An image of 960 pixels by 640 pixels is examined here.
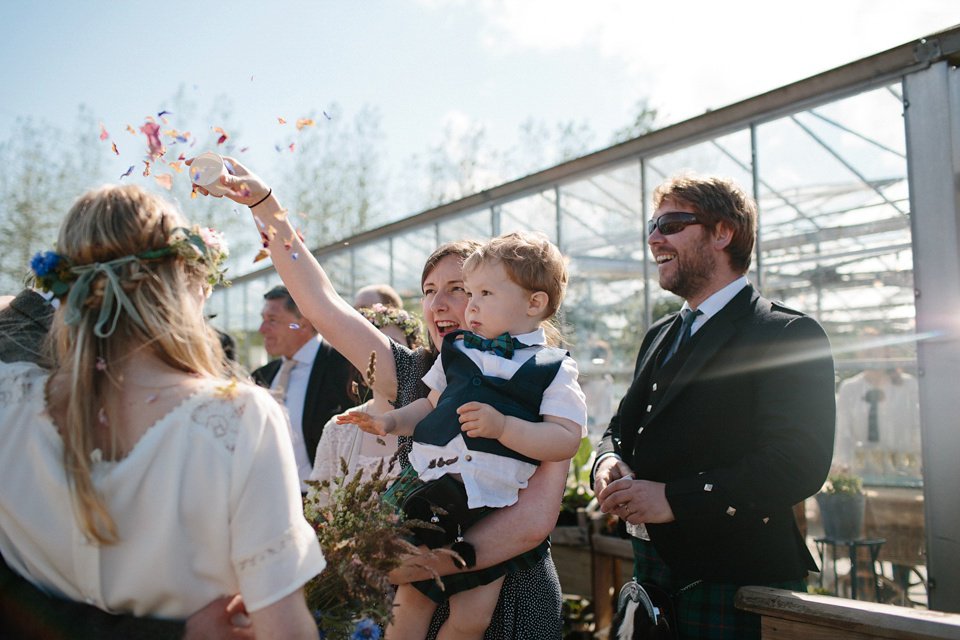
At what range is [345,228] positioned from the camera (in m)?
19.2

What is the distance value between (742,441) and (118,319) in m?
1.74

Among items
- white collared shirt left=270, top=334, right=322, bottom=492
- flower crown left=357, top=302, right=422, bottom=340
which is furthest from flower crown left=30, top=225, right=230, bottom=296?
white collared shirt left=270, top=334, right=322, bottom=492

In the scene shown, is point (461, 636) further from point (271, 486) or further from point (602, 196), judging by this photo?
point (602, 196)

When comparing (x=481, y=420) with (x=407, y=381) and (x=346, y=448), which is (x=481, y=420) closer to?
(x=407, y=381)

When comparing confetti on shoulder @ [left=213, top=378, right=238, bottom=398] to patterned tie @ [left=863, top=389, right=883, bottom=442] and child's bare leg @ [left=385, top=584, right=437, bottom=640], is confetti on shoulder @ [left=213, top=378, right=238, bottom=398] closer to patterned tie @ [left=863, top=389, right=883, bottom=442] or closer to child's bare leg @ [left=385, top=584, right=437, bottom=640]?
child's bare leg @ [left=385, top=584, right=437, bottom=640]

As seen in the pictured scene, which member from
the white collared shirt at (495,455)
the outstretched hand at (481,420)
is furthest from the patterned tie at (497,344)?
the outstretched hand at (481,420)

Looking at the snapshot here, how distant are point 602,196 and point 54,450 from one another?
6.05 metres

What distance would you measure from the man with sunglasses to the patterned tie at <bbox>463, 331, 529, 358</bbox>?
0.57 meters

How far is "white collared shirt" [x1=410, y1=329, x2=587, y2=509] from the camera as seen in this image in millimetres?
1812

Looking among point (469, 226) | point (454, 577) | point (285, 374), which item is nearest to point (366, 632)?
point (454, 577)

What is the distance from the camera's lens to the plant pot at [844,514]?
4531 mm

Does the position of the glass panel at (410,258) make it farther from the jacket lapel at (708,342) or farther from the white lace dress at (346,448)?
the jacket lapel at (708,342)

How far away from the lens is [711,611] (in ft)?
6.88

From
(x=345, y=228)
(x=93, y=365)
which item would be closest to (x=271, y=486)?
(x=93, y=365)
